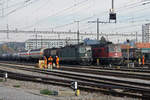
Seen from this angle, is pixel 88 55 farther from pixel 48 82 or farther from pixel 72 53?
pixel 48 82

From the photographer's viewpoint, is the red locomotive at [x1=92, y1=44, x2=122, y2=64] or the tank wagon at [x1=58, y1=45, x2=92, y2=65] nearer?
the red locomotive at [x1=92, y1=44, x2=122, y2=64]

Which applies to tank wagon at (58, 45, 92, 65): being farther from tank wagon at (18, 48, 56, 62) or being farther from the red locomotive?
tank wagon at (18, 48, 56, 62)

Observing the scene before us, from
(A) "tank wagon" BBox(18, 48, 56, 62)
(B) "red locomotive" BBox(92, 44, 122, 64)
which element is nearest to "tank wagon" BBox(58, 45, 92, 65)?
(B) "red locomotive" BBox(92, 44, 122, 64)

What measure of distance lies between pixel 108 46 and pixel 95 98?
82.2 feet

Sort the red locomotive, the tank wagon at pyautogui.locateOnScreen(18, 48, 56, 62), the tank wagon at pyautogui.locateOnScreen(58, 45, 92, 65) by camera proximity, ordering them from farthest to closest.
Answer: the tank wagon at pyautogui.locateOnScreen(18, 48, 56, 62) → the tank wagon at pyautogui.locateOnScreen(58, 45, 92, 65) → the red locomotive

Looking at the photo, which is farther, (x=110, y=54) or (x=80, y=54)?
(x=80, y=54)

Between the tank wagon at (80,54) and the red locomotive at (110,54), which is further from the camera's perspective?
the tank wagon at (80,54)

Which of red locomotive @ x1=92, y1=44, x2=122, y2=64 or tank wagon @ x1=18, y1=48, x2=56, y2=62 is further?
A: tank wagon @ x1=18, y1=48, x2=56, y2=62

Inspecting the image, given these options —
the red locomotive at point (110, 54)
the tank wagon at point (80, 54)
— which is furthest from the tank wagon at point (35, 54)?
the red locomotive at point (110, 54)

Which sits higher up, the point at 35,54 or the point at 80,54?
the point at 80,54

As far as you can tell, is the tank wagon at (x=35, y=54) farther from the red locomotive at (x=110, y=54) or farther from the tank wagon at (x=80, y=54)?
the red locomotive at (x=110, y=54)

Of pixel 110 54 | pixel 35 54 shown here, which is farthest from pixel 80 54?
pixel 35 54

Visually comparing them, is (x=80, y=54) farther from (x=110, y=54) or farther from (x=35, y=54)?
(x=35, y=54)

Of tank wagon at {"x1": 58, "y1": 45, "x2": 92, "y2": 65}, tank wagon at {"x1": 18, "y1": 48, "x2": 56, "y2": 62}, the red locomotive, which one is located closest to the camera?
the red locomotive
